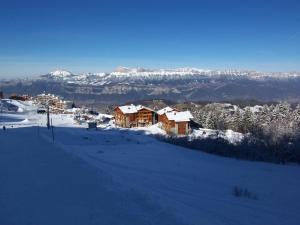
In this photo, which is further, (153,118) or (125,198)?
(153,118)

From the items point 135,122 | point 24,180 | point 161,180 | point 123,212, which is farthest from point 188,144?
point 135,122

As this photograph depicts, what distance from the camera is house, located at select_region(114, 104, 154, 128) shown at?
6875 cm

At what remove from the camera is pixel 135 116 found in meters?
69.6

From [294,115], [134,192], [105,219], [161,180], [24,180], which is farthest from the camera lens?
[294,115]

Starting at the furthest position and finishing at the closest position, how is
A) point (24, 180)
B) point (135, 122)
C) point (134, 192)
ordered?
1. point (135, 122)
2. point (24, 180)
3. point (134, 192)

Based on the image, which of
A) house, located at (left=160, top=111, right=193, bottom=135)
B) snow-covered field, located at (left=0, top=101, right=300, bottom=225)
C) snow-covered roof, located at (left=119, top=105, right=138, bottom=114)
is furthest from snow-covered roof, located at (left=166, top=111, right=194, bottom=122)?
snow-covered field, located at (left=0, top=101, right=300, bottom=225)

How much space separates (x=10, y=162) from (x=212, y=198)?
661 cm

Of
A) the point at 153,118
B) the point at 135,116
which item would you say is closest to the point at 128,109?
the point at 135,116

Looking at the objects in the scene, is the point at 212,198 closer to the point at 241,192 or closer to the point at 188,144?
the point at 241,192

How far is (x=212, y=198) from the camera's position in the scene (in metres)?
8.02

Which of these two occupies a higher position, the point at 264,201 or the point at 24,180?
the point at 24,180

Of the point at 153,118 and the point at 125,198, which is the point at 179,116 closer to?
the point at 153,118

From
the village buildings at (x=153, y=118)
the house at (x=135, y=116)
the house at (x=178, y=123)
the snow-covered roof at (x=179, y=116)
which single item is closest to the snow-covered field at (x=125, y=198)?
the house at (x=178, y=123)

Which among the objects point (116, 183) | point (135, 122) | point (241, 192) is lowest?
point (135, 122)
